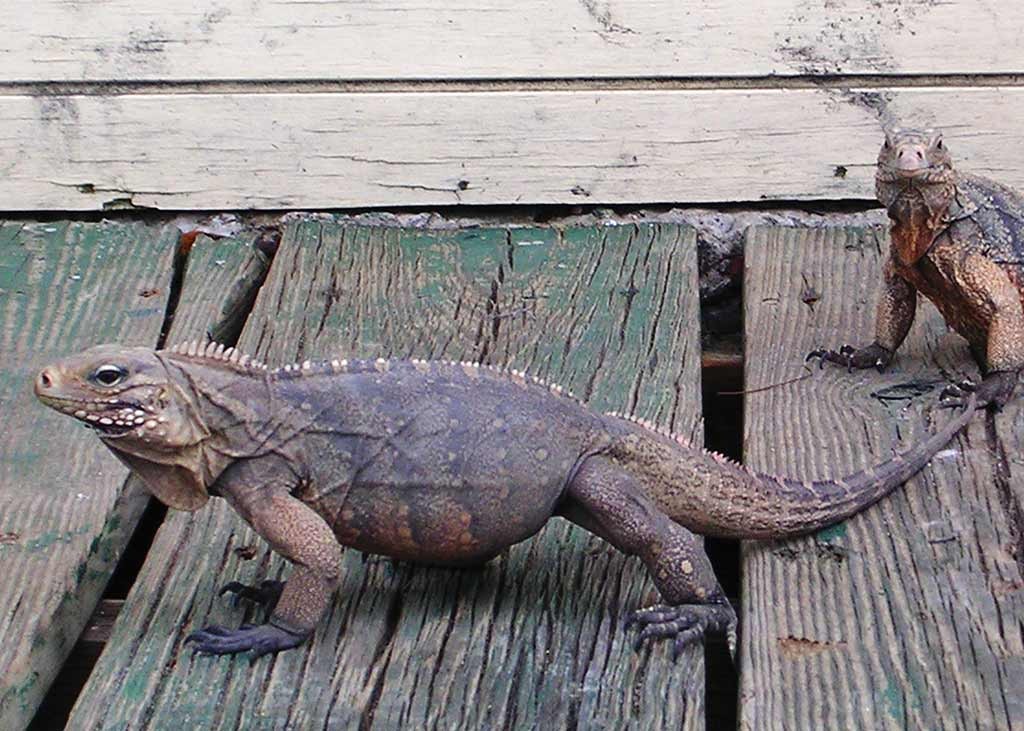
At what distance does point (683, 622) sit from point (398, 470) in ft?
2.19

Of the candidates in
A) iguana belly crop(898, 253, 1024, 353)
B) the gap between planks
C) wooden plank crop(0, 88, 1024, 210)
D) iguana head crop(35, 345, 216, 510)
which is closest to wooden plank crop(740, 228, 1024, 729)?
iguana belly crop(898, 253, 1024, 353)

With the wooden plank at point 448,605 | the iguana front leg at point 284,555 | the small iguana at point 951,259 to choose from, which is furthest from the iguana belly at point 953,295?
the iguana front leg at point 284,555

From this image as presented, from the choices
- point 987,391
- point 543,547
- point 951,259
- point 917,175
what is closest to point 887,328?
point 951,259

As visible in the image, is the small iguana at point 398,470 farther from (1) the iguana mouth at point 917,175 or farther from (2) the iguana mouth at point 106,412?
(1) the iguana mouth at point 917,175

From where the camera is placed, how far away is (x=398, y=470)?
3.17m

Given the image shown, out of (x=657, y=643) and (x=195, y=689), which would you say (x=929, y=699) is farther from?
(x=195, y=689)

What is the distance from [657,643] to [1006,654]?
69 cm

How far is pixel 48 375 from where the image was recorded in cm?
289

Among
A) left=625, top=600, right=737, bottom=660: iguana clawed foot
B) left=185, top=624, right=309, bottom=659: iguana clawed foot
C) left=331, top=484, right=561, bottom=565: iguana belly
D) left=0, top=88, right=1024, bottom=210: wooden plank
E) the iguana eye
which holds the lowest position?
left=185, top=624, right=309, bottom=659: iguana clawed foot

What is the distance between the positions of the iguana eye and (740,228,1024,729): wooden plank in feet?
4.44

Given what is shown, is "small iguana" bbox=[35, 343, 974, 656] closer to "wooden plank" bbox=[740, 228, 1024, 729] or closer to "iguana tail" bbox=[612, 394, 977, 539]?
"iguana tail" bbox=[612, 394, 977, 539]

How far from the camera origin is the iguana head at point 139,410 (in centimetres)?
290

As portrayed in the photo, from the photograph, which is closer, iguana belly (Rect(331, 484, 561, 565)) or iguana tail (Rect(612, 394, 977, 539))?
iguana belly (Rect(331, 484, 561, 565))

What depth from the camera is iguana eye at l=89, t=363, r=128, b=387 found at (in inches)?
114
